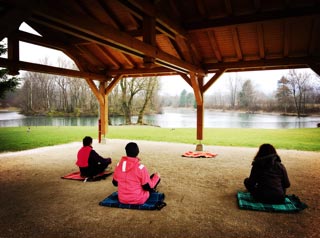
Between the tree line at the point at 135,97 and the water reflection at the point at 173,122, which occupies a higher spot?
the tree line at the point at 135,97

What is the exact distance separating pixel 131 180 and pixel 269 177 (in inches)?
79.6

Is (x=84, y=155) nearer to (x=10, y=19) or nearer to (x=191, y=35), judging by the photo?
(x=10, y=19)

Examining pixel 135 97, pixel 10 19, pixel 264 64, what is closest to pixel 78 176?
pixel 10 19

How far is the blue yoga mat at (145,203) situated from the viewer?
3.74 m

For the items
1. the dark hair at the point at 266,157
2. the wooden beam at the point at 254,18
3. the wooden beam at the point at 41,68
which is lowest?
the dark hair at the point at 266,157

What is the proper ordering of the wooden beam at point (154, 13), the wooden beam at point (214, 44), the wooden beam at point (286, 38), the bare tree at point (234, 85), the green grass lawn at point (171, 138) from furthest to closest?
the bare tree at point (234, 85), the green grass lawn at point (171, 138), the wooden beam at point (214, 44), the wooden beam at point (286, 38), the wooden beam at point (154, 13)

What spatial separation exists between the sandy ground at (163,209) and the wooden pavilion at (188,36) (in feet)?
8.77

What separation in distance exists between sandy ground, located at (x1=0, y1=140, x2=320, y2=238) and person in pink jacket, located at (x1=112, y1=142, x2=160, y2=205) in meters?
0.21

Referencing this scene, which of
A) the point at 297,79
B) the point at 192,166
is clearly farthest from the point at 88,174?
the point at 297,79

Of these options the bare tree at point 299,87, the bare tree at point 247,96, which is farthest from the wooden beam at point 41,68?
the bare tree at point 247,96

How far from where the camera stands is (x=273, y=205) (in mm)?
3812

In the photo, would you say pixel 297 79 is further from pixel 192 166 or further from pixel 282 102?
pixel 192 166

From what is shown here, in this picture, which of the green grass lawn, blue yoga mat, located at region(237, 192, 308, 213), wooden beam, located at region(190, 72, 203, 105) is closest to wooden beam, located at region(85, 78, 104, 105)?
the green grass lawn

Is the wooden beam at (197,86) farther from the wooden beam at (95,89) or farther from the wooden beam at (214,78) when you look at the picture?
the wooden beam at (95,89)
